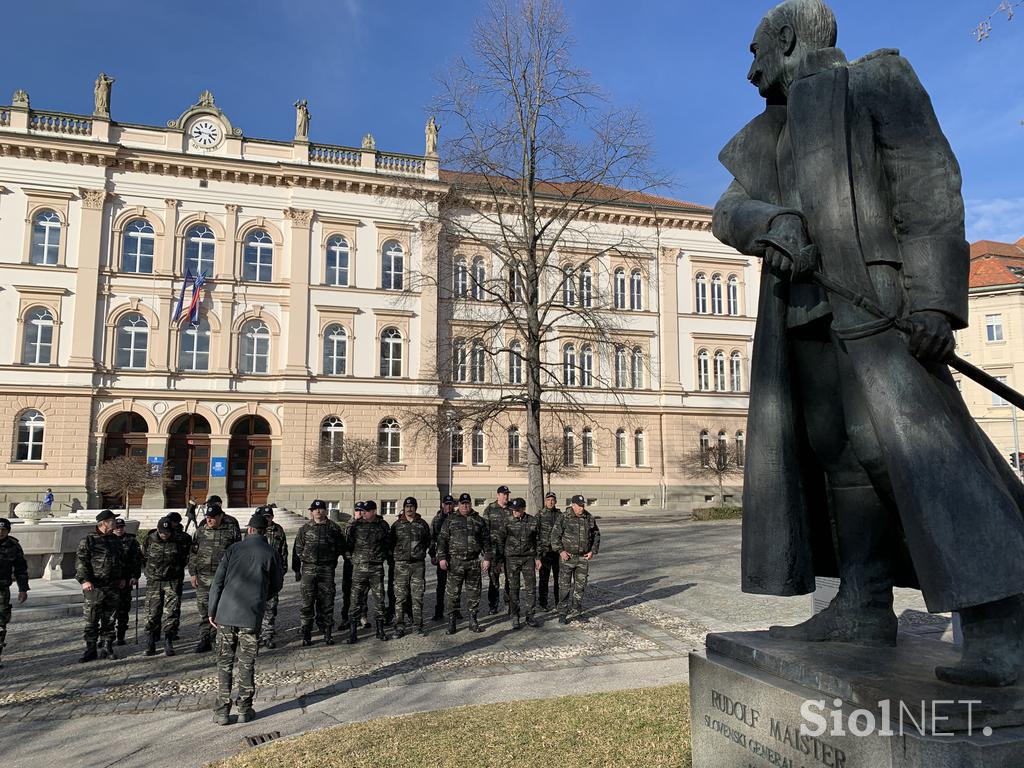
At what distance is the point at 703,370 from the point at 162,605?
34874 millimetres

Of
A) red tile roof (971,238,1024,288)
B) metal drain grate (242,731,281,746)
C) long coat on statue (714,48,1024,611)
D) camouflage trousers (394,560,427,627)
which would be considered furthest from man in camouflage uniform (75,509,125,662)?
red tile roof (971,238,1024,288)

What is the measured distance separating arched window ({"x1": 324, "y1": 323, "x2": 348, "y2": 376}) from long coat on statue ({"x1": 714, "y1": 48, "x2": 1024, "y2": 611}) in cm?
3220

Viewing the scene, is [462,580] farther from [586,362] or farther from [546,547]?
[586,362]

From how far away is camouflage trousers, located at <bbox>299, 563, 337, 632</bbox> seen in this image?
32.3ft

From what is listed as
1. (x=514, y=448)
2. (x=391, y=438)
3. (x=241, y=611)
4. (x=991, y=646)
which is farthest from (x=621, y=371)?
(x=991, y=646)

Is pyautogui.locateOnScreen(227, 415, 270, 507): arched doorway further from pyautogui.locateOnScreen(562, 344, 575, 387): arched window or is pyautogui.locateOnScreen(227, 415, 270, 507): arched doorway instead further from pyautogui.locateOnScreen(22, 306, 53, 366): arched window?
pyautogui.locateOnScreen(562, 344, 575, 387): arched window

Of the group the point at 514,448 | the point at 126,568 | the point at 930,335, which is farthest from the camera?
the point at 514,448

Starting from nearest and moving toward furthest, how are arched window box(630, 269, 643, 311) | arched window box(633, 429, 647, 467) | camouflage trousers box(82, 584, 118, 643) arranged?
camouflage trousers box(82, 584, 118, 643), arched window box(633, 429, 647, 467), arched window box(630, 269, 643, 311)

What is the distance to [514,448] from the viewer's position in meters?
36.2

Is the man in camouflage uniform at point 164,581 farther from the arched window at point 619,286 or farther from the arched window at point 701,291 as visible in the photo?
the arched window at point 701,291

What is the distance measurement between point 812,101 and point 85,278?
35176mm

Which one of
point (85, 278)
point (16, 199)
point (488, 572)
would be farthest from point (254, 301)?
point (488, 572)

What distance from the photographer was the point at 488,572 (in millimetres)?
11539

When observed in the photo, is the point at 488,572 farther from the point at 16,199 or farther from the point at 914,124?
the point at 16,199
